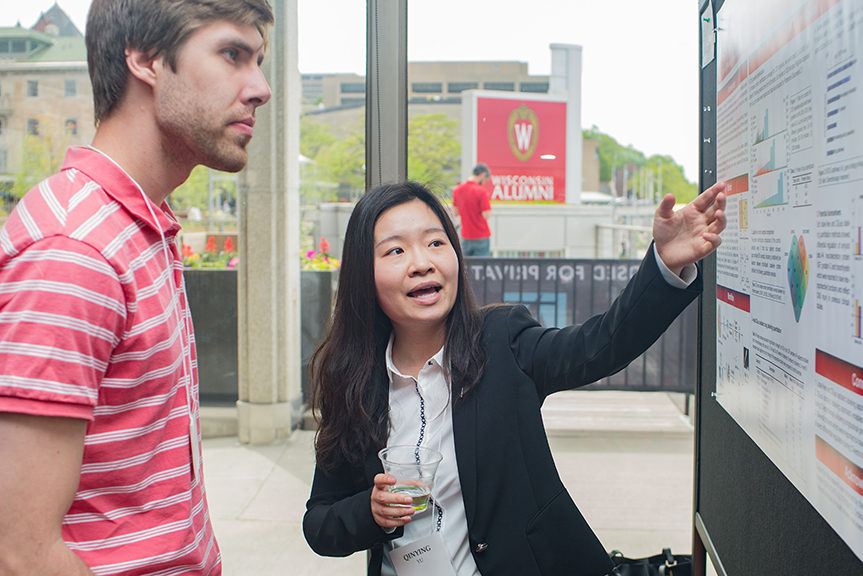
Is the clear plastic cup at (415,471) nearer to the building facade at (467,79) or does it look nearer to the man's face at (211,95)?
the man's face at (211,95)

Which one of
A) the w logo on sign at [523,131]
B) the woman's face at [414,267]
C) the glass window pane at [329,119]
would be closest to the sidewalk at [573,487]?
the glass window pane at [329,119]

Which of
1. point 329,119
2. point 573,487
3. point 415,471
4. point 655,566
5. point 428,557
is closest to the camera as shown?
point 415,471

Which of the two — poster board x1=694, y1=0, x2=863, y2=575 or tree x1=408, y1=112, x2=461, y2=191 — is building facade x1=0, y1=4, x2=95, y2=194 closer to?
poster board x1=694, y1=0, x2=863, y2=575

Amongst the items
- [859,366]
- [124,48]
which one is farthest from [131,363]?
[859,366]

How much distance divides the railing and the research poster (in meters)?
3.03

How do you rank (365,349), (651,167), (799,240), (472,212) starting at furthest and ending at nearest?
(651,167) → (472,212) → (365,349) → (799,240)

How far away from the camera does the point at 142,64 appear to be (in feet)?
3.83

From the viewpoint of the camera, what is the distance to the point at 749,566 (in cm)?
156

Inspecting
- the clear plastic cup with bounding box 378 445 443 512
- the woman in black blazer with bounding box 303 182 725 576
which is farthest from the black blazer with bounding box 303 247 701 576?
the clear plastic cup with bounding box 378 445 443 512

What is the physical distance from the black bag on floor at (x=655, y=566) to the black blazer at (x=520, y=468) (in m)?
0.39

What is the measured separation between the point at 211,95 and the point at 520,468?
3.16 ft

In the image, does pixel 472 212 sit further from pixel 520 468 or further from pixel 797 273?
pixel 797 273

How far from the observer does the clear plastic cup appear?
140 cm

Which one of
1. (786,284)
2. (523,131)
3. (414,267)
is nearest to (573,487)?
(414,267)
